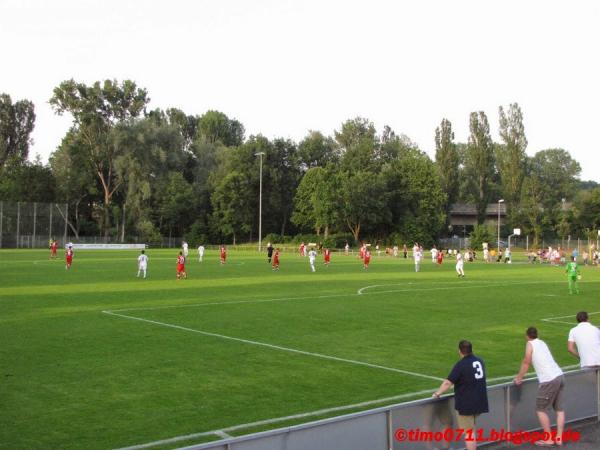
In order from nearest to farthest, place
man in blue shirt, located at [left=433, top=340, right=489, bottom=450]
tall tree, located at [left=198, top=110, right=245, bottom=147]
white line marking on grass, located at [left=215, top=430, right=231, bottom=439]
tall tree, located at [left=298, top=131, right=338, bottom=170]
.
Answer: man in blue shirt, located at [left=433, top=340, right=489, bottom=450] < white line marking on grass, located at [left=215, top=430, right=231, bottom=439] < tall tree, located at [left=298, top=131, right=338, bottom=170] < tall tree, located at [left=198, top=110, right=245, bottom=147]

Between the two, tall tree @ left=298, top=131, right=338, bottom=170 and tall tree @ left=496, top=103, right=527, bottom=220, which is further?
tall tree @ left=298, top=131, right=338, bottom=170

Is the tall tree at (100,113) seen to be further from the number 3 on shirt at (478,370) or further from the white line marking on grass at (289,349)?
the number 3 on shirt at (478,370)

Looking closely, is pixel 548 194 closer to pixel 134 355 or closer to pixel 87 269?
pixel 87 269

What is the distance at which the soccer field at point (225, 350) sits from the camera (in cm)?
970

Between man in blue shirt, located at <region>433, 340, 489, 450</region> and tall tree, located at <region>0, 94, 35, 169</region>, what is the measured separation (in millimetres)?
102968

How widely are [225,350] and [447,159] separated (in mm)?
87511

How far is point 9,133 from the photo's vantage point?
328 ft

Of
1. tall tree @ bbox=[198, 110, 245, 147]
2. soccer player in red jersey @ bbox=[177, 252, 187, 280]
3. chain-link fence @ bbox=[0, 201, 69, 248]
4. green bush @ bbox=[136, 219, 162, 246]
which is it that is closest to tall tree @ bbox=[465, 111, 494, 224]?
green bush @ bbox=[136, 219, 162, 246]

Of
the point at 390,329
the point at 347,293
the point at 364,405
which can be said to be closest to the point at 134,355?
the point at 364,405

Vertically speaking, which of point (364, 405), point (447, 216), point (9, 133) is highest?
point (9, 133)

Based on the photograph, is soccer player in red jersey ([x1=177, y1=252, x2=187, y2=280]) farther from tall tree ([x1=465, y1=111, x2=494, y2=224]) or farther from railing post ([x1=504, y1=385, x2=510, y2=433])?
tall tree ([x1=465, y1=111, x2=494, y2=224])

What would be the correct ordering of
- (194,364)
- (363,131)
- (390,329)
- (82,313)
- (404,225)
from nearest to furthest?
(194,364), (390,329), (82,313), (404,225), (363,131)

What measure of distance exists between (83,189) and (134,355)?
89691 millimetres

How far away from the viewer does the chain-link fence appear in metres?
81.6
